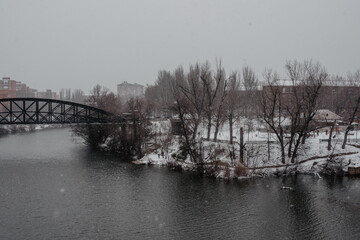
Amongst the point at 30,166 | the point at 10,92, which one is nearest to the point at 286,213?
the point at 30,166

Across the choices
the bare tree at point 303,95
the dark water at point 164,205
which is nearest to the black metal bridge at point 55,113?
the dark water at point 164,205

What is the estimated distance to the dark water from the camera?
18.7m

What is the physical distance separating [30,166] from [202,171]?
62.8ft

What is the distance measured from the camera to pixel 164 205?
907 inches

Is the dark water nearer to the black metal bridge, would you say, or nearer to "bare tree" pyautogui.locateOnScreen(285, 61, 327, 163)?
"bare tree" pyautogui.locateOnScreen(285, 61, 327, 163)

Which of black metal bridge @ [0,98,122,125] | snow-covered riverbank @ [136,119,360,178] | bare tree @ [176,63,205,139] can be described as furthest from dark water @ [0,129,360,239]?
black metal bridge @ [0,98,122,125]

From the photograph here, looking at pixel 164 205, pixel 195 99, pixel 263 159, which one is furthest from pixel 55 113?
pixel 263 159

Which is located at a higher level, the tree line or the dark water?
the tree line

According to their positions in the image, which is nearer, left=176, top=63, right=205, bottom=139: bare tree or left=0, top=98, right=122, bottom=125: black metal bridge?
left=176, top=63, right=205, bottom=139: bare tree

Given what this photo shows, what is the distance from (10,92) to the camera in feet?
338

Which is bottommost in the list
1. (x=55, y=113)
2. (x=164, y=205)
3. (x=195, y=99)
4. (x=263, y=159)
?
(x=164, y=205)

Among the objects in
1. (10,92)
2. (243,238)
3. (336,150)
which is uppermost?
(10,92)

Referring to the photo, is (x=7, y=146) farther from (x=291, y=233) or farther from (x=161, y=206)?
(x=291, y=233)

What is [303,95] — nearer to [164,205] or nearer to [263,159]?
[263,159]
